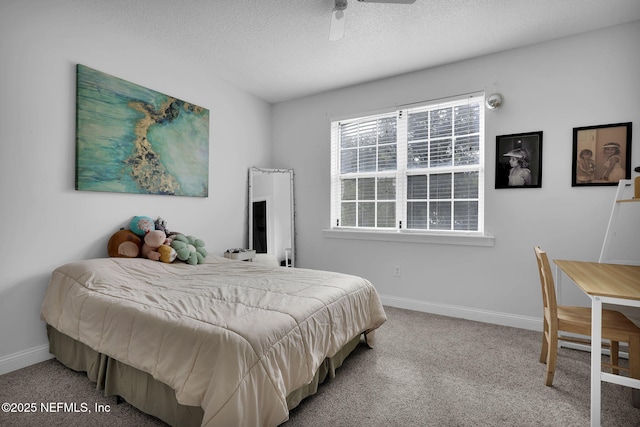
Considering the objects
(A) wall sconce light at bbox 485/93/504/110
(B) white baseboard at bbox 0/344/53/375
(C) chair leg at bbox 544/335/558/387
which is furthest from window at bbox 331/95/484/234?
(B) white baseboard at bbox 0/344/53/375

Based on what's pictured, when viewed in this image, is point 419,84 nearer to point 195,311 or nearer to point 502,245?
point 502,245

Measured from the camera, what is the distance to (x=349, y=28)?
2.63m

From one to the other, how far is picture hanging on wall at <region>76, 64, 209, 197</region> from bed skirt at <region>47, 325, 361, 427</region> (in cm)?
124

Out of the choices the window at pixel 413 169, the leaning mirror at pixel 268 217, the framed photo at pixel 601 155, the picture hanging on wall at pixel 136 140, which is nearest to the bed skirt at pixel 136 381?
the picture hanging on wall at pixel 136 140

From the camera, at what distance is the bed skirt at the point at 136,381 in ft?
4.99

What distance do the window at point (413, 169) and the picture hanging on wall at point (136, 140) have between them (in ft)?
5.65

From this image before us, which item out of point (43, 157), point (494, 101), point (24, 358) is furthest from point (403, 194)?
point (24, 358)

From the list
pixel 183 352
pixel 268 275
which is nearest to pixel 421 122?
pixel 268 275

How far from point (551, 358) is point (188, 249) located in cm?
294

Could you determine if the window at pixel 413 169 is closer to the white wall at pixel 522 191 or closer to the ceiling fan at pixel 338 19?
the white wall at pixel 522 191

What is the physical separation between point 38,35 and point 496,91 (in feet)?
13.0

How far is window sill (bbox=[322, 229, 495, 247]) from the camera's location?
3152 millimetres

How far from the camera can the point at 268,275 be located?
2.55 m

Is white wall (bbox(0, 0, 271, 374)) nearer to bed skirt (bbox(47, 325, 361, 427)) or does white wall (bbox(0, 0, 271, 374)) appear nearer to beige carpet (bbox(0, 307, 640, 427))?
bed skirt (bbox(47, 325, 361, 427))
